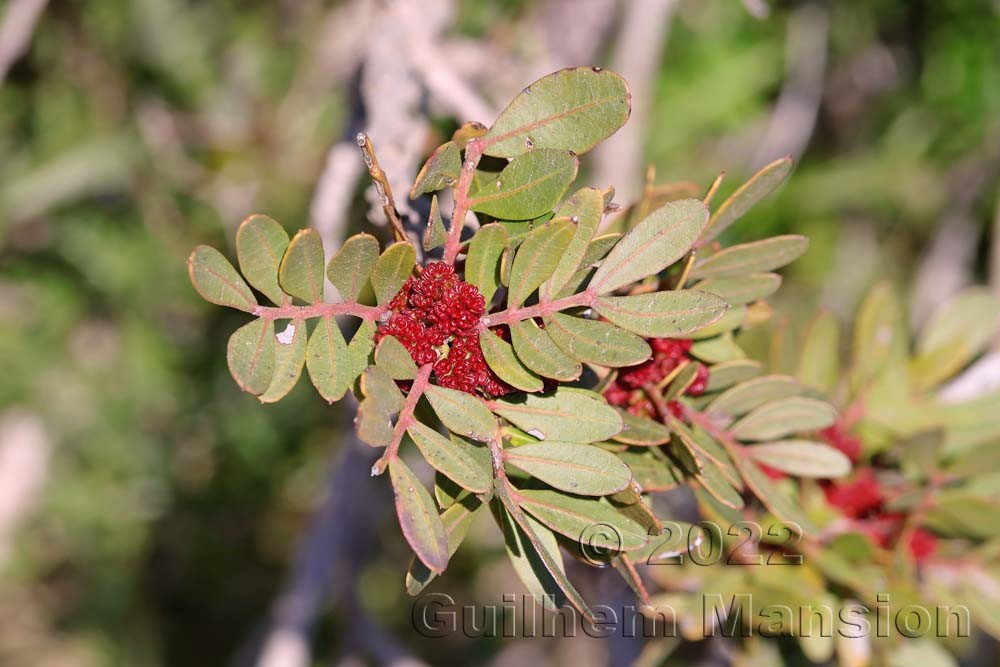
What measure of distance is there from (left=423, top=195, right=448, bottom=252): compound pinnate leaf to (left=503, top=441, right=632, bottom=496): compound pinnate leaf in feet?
0.56

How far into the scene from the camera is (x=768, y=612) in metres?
0.90

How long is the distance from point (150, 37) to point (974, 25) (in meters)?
2.00

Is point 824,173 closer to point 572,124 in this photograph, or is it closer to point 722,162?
point 722,162

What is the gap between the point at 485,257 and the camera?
61 centimetres

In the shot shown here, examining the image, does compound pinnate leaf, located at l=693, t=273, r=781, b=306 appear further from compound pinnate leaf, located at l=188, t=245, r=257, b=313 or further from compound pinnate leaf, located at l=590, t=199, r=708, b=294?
compound pinnate leaf, located at l=188, t=245, r=257, b=313

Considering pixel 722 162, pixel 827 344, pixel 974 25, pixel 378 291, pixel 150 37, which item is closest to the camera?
pixel 378 291

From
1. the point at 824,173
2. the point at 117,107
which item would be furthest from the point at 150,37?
the point at 824,173

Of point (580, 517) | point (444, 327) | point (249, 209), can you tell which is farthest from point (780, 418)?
point (249, 209)

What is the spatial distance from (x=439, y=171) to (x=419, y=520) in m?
0.25

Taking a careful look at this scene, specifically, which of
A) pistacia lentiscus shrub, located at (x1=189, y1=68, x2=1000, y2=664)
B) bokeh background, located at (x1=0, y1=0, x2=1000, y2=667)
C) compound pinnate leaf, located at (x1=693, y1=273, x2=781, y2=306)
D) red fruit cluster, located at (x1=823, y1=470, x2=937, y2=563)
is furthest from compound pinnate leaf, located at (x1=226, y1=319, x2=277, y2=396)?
bokeh background, located at (x1=0, y1=0, x2=1000, y2=667)

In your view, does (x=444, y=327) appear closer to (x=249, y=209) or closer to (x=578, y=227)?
(x=578, y=227)

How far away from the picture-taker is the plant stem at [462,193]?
24.0 inches

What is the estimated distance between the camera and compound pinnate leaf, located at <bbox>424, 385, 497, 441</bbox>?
58cm

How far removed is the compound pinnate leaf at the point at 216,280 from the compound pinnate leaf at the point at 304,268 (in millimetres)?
29
